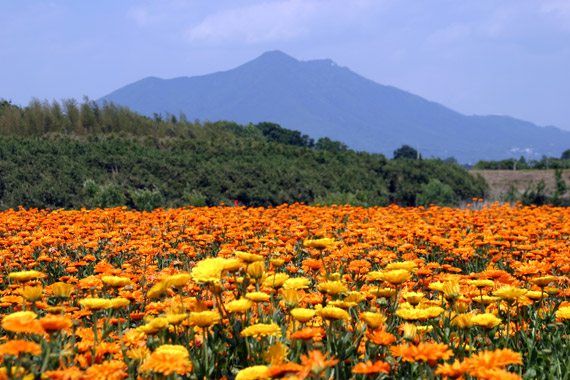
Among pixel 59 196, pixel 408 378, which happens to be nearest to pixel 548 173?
pixel 59 196

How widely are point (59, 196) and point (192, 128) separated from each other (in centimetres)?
1225

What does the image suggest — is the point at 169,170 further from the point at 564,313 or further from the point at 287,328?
the point at 564,313

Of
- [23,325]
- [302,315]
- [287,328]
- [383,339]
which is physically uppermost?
[23,325]

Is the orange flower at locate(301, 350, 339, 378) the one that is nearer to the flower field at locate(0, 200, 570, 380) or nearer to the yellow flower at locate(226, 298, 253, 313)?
the flower field at locate(0, 200, 570, 380)

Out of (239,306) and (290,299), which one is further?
(290,299)

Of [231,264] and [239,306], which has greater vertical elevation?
[231,264]

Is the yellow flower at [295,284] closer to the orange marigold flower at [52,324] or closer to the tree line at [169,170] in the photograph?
the orange marigold flower at [52,324]

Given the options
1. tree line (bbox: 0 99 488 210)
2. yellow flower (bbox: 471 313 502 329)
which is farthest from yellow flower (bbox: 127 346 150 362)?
tree line (bbox: 0 99 488 210)

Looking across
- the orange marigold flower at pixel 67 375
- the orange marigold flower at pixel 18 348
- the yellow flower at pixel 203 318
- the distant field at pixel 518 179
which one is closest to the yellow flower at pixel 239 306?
the yellow flower at pixel 203 318

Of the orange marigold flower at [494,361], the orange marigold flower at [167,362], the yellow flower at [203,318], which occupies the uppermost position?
the yellow flower at [203,318]

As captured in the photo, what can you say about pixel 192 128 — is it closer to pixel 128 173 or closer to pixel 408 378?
pixel 128 173

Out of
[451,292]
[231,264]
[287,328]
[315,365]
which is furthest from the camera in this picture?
[287,328]

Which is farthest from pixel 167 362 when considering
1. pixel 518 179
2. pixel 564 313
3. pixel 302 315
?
pixel 518 179

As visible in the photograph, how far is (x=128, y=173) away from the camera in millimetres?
14414
